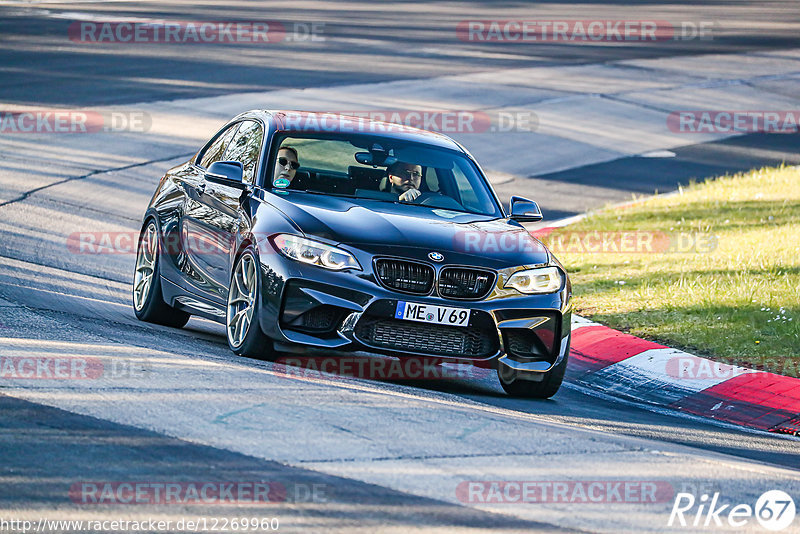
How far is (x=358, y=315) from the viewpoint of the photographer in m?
7.94

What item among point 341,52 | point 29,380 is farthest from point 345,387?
point 341,52

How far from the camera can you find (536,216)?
946 centimetres

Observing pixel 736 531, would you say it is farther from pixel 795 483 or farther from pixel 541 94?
pixel 541 94

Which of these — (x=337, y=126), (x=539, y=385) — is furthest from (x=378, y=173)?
(x=539, y=385)
